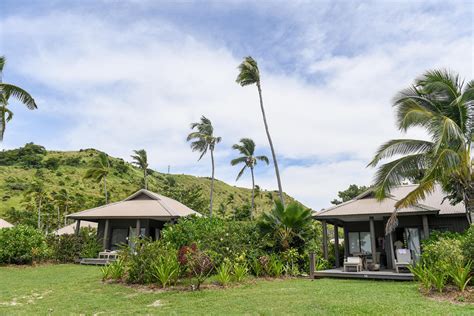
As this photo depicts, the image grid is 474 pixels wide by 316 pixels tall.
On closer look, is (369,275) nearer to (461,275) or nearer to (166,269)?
(461,275)

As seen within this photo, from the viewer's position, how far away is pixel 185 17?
36.3ft

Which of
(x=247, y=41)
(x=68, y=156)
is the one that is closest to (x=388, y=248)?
(x=247, y=41)

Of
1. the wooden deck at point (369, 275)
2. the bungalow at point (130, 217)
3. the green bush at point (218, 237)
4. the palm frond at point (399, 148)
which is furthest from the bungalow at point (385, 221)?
the bungalow at point (130, 217)

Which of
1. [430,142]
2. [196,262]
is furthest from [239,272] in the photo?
[430,142]

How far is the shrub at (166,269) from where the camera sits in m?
11.0

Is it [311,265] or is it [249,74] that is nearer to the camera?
[311,265]

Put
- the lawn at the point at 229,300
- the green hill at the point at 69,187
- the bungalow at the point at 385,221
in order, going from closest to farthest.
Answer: the lawn at the point at 229,300
the bungalow at the point at 385,221
the green hill at the point at 69,187

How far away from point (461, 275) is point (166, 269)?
8.44 metres

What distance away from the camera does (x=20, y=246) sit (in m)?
18.9

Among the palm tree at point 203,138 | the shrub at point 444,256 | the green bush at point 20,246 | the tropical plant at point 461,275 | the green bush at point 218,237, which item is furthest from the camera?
the palm tree at point 203,138

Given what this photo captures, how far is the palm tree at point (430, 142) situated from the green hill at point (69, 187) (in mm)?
29636

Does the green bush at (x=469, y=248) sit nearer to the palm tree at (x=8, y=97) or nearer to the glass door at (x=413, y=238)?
the glass door at (x=413, y=238)

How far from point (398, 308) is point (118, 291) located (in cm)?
792

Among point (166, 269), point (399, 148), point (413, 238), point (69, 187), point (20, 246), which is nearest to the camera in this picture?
point (166, 269)
